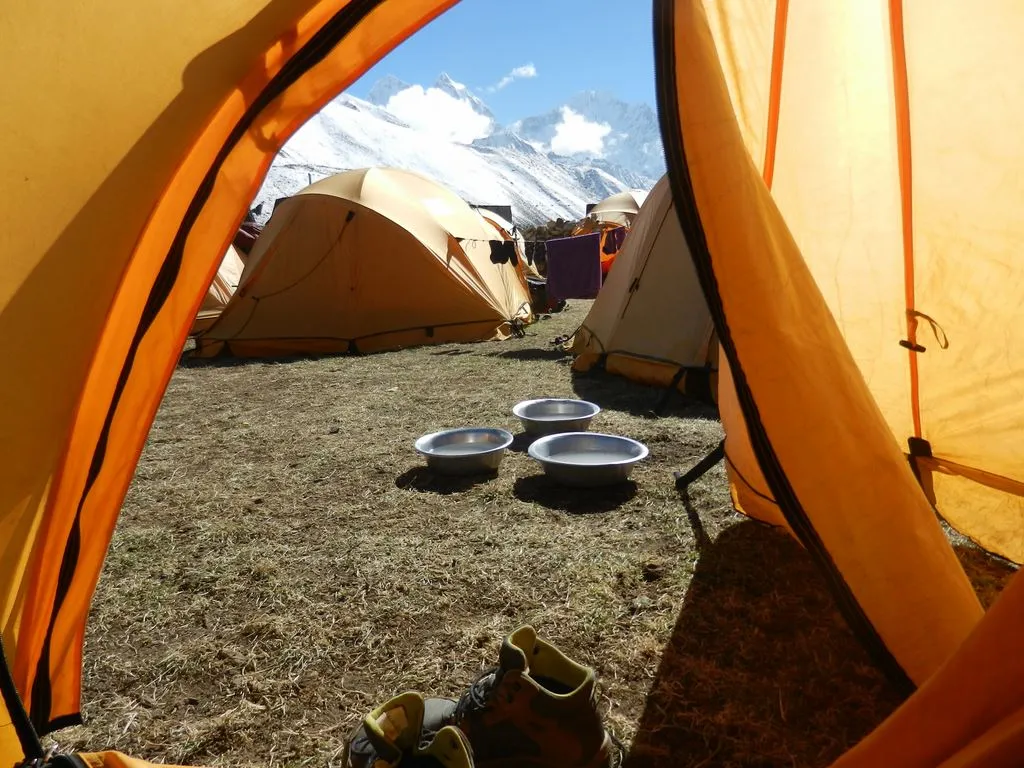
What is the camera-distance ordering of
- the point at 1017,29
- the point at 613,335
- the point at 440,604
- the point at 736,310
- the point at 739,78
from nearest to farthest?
the point at 736,310 → the point at 739,78 → the point at 1017,29 → the point at 440,604 → the point at 613,335

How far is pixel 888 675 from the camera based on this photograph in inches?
54.9

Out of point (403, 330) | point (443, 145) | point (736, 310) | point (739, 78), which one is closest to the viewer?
point (736, 310)

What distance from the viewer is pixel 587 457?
10.2 feet

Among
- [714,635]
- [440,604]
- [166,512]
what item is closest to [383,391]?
[166,512]

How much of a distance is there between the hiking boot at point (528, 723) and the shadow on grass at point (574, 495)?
55.9 inches

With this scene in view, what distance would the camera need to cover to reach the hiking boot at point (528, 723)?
4.34 feet

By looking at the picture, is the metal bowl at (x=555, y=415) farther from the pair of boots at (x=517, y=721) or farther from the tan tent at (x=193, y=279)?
the pair of boots at (x=517, y=721)

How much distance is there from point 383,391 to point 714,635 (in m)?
3.83

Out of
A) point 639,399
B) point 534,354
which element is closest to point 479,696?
point 639,399

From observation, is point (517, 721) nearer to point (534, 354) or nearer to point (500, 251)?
point (534, 354)

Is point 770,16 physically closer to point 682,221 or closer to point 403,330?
point 682,221

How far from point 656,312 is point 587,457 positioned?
6.78 ft

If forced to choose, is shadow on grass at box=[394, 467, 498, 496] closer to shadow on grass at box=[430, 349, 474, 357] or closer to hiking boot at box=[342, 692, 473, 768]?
hiking boot at box=[342, 692, 473, 768]

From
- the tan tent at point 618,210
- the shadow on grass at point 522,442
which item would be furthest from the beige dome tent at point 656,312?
the tan tent at point 618,210
